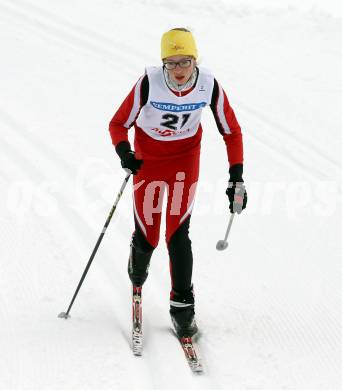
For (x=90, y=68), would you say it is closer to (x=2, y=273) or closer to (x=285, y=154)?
(x=285, y=154)

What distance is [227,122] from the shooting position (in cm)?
471

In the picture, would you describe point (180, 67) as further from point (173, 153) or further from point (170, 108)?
point (173, 153)

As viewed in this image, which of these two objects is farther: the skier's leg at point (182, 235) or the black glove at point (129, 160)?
the skier's leg at point (182, 235)

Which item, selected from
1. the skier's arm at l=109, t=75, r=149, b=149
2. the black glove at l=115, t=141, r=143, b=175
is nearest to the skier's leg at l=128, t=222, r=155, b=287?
the black glove at l=115, t=141, r=143, b=175

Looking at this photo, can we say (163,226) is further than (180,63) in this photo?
Yes

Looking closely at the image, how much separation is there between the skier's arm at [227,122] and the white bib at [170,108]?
0.07 meters

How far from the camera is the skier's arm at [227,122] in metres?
4.62

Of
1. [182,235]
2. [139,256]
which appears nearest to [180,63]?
[182,235]

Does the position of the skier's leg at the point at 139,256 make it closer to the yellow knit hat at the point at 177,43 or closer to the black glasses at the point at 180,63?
the black glasses at the point at 180,63

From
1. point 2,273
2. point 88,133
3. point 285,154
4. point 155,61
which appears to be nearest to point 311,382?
point 2,273

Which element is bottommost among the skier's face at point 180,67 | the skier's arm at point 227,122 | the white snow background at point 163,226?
the white snow background at point 163,226

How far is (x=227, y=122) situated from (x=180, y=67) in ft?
1.97

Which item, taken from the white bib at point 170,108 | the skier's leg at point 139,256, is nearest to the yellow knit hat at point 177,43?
the white bib at point 170,108

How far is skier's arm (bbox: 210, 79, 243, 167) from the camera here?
182 inches
